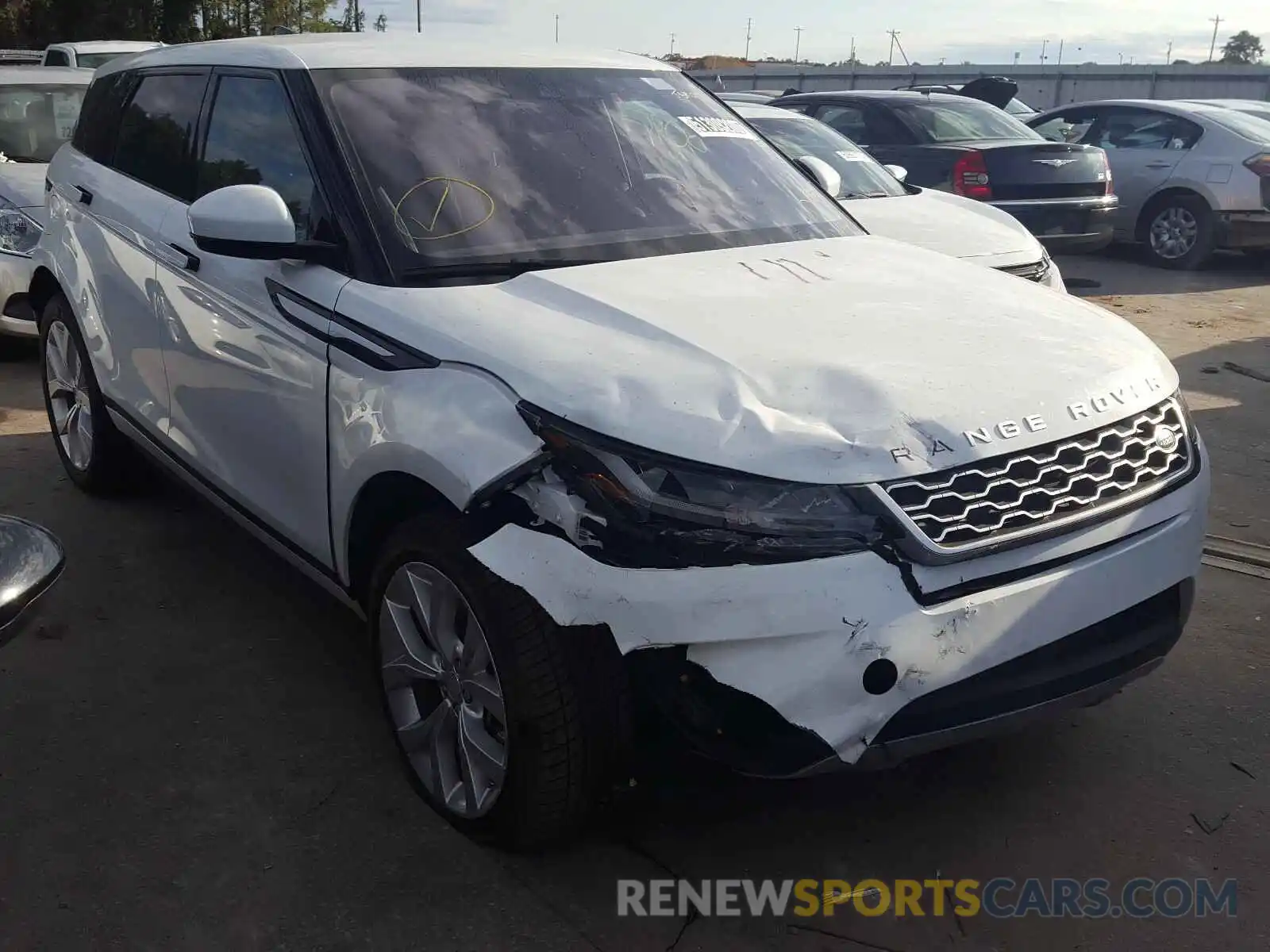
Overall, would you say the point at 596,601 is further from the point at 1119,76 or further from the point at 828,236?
the point at 1119,76

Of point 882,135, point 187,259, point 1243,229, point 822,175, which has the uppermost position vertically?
point 822,175

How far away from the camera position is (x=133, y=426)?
4.52 metres

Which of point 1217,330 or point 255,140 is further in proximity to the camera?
point 1217,330

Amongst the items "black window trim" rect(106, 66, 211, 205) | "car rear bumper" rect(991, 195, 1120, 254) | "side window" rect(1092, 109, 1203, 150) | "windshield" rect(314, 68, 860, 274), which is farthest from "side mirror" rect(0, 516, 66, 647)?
"side window" rect(1092, 109, 1203, 150)

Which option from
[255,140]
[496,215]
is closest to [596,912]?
[496,215]

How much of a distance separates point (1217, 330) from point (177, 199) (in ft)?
24.2

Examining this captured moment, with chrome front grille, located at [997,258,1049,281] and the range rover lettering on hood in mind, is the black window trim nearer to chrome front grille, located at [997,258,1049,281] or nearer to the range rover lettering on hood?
the range rover lettering on hood

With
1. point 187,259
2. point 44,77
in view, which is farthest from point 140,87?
point 44,77

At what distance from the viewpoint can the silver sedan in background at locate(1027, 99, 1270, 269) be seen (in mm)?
11133

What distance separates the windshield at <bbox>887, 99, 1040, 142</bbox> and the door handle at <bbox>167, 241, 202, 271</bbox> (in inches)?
298

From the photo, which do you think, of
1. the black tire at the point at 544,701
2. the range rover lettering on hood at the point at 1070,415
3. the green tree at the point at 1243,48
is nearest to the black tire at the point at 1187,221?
the range rover lettering on hood at the point at 1070,415

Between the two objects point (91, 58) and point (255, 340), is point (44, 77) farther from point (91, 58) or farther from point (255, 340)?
point (91, 58)

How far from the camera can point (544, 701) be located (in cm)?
252

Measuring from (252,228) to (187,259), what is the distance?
0.84 meters
